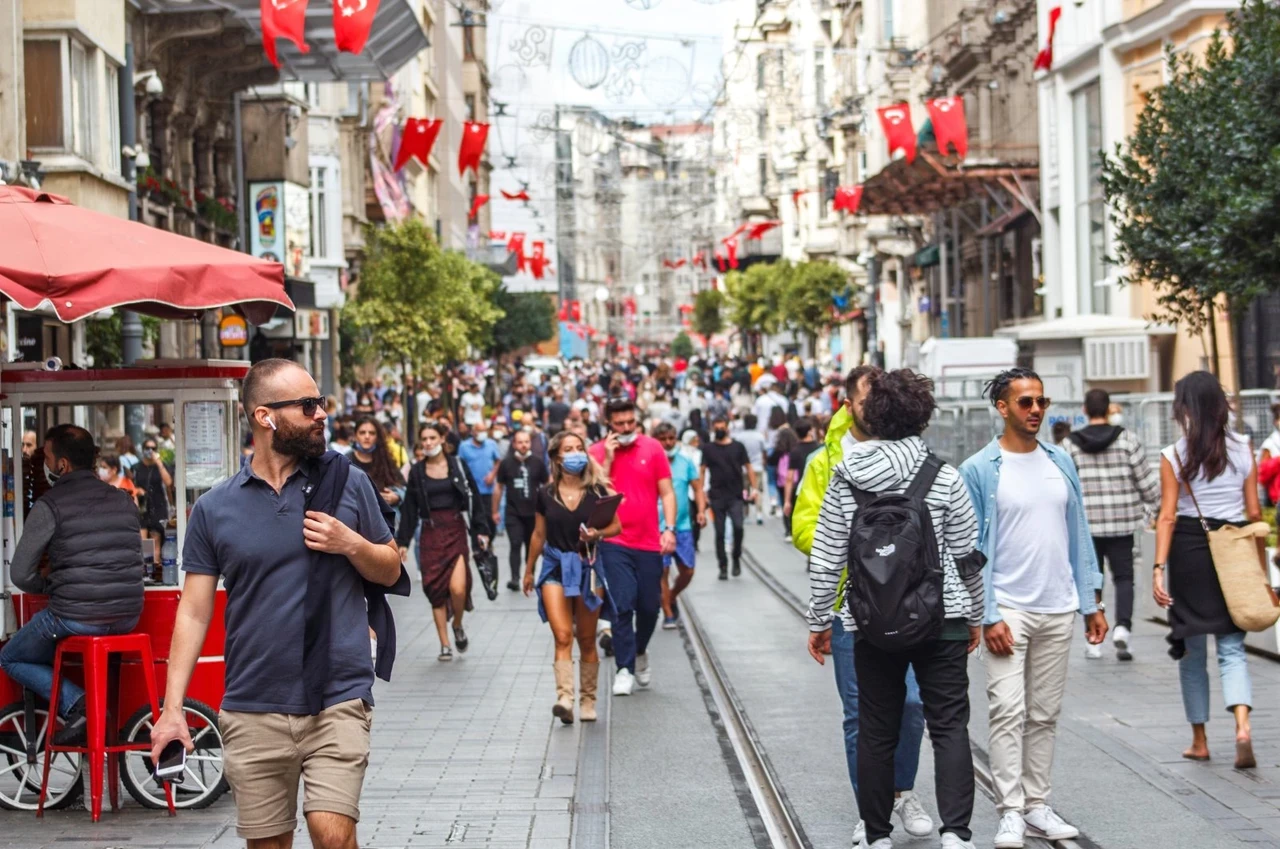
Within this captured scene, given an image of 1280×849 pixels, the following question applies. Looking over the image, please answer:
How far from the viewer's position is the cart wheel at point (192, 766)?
8.36 m

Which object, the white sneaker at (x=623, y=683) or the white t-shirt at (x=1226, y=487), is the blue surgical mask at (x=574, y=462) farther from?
the white t-shirt at (x=1226, y=487)

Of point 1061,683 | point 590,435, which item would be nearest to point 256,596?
point 1061,683

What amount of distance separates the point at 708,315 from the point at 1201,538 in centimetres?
11370

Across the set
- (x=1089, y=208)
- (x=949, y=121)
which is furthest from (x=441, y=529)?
(x=1089, y=208)

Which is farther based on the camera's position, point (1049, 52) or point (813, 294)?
point (813, 294)

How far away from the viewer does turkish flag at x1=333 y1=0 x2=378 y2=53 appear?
19.6m

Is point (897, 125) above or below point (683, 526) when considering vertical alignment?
above

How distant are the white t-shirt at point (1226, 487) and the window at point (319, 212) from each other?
33524 millimetres

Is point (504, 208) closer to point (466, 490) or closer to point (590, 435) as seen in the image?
point (590, 435)

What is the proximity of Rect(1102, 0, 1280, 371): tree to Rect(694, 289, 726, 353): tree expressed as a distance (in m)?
95.6

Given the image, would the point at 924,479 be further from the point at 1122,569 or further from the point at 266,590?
the point at 1122,569

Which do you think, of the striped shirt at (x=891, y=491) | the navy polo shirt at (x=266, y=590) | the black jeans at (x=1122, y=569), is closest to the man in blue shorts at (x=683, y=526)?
the black jeans at (x=1122, y=569)

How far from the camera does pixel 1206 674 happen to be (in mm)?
8734

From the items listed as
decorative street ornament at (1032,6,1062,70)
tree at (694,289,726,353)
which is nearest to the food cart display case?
decorative street ornament at (1032,6,1062,70)
